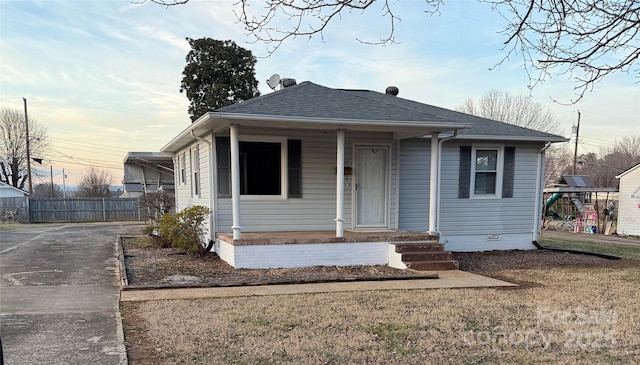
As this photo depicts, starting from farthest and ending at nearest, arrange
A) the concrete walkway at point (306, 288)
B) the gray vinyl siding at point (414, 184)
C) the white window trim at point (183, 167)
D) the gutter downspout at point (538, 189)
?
the white window trim at point (183, 167), the gutter downspout at point (538, 189), the gray vinyl siding at point (414, 184), the concrete walkway at point (306, 288)

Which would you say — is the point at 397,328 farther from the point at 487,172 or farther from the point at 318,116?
the point at 487,172

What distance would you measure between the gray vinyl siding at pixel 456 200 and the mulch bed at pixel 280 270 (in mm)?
699

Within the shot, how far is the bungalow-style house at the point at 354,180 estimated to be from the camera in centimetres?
703

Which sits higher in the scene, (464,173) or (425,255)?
(464,173)

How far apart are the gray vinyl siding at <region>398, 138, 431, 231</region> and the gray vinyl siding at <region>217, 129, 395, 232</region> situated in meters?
0.52

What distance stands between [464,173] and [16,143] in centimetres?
3701

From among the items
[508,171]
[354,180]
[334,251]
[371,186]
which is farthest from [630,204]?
[334,251]

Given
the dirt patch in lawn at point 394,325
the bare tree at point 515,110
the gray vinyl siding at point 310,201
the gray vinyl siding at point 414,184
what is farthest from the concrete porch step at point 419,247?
the bare tree at point 515,110

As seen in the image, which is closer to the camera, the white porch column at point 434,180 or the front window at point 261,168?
the white porch column at point 434,180

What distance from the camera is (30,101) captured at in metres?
25.8

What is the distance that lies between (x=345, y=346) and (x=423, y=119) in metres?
5.09

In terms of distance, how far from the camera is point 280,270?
6816 mm

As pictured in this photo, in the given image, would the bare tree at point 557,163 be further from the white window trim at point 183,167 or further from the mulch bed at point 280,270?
the white window trim at point 183,167

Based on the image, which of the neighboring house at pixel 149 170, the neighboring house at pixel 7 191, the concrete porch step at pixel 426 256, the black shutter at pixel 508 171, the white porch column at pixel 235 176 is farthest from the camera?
the neighboring house at pixel 7 191
